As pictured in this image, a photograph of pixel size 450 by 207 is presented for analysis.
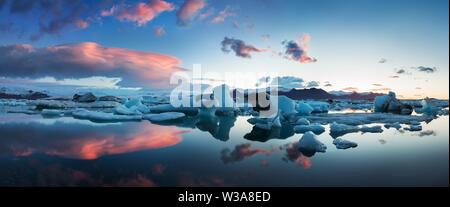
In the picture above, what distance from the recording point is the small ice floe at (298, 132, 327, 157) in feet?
16.0

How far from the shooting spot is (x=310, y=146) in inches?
198

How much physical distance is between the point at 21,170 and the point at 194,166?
7.34ft

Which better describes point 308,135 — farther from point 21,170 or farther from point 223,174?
point 21,170

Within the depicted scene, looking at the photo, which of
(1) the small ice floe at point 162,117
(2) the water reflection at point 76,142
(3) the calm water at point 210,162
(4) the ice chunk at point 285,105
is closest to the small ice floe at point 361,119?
(4) the ice chunk at point 285,105

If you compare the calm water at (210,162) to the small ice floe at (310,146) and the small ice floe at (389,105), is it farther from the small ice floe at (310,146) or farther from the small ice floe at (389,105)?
the small ice floe at (389,105)

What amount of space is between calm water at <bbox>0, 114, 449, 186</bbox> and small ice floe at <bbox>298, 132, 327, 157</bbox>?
0.13 m

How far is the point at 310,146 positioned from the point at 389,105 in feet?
44.6

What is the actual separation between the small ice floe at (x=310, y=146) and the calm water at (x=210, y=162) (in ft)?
0.43

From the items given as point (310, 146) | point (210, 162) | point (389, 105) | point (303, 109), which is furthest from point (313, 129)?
point (389, 105)

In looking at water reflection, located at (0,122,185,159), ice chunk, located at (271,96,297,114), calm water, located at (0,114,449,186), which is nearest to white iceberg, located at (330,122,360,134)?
calm water, located at (0,114,449,186)

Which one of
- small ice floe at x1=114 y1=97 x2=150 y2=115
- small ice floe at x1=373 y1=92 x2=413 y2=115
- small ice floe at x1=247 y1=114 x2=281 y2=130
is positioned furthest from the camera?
small ice floe at x1=373 y1=92 x2=413 y2=115

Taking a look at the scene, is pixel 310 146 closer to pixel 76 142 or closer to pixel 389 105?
pixel 76 142

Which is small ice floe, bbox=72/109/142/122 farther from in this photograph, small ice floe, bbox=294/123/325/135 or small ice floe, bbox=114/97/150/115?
small ice floe, bbox=294/123/325/135
